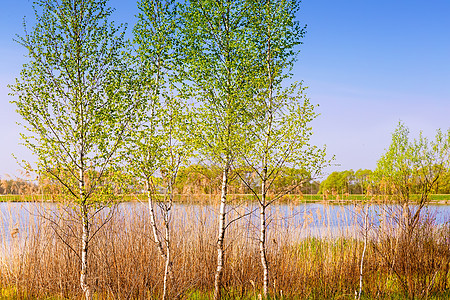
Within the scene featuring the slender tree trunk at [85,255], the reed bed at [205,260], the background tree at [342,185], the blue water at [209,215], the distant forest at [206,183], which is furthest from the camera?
the background tree at [342,185]

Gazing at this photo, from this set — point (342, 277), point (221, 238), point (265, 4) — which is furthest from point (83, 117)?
point (342, 277)

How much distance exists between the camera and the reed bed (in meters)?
6.21

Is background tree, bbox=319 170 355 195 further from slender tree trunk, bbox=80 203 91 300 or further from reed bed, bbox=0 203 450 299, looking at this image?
slender tree trunk, bbox=80 203 91 300

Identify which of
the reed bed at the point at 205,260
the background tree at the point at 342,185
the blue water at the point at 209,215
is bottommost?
the reed bed at the point at 205,260

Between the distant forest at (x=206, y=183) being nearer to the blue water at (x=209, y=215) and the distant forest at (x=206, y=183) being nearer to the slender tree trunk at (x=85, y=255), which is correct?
the blue water at (x=209, y=215)

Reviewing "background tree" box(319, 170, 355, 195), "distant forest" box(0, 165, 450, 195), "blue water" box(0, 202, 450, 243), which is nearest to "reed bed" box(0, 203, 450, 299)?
"blue water" box(0, 202, 450, 243)

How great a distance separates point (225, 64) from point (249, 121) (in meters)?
0.94

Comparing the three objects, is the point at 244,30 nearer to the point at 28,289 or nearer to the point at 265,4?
the point at 265,4

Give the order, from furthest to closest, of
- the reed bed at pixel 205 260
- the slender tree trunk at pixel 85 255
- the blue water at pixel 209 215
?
the blue water at pixel 209 215
the reed bed at pixel 205 260
the slender tree trunk at pixel 85 255

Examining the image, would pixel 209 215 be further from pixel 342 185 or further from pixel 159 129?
pixel 342 185

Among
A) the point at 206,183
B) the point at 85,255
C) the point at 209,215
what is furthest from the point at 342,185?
the point at 85,255

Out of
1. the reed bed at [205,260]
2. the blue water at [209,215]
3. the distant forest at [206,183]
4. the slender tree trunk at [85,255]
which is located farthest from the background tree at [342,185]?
the slender tree trunk at [85,255]

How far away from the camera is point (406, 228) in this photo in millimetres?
6996

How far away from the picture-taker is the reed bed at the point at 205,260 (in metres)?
6.21
